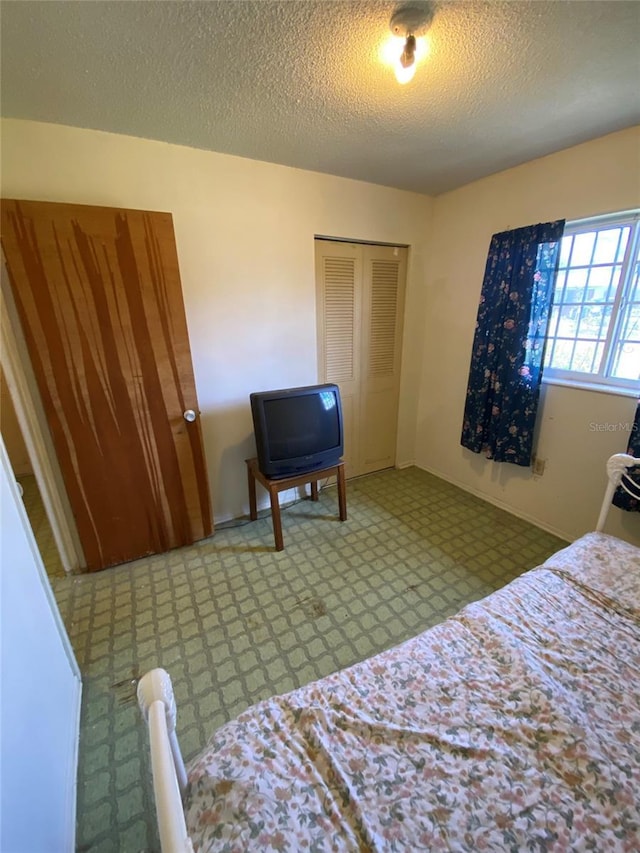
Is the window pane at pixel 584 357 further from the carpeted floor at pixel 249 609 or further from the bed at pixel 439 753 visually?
the bed at pixel 439 753

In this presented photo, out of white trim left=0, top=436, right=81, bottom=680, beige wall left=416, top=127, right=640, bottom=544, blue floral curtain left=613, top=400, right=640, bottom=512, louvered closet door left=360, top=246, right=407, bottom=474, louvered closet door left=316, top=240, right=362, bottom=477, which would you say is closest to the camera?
white trim left=0, top=436, right=81, bottom=680

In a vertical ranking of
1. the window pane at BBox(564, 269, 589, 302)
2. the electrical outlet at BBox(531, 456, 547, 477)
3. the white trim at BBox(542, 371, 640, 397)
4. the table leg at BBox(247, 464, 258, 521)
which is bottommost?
the table leg at BBox(247, 464, 258, 521)

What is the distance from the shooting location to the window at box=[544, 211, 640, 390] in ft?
6.57

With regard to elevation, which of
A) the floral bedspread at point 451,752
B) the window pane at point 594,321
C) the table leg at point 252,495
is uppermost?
the window pane at point 594,321

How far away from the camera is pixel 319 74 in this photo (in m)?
1.39

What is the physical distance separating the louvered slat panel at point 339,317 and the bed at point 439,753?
215 cm

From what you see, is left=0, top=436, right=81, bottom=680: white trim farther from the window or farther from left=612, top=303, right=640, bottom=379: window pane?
left=612, top=303, right=640, bottom=379: window pane

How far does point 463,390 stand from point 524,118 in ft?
5.79

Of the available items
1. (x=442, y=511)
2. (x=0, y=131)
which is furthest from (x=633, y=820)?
(x=0, y=131)

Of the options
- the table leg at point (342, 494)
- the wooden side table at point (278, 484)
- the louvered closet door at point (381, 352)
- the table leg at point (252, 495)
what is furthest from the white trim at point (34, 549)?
the louvered closet door at point (381, 352)

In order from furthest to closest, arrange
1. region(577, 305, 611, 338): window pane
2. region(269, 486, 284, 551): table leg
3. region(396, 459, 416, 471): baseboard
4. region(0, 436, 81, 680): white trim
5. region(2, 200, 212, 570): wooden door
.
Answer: region(396, 459, 416, 471): baseboard, region(269, 486, 284, 551): table leg, region(577, 305, 611, 338): window pane, region(2, 200, 212, 570): wooden door, region(0, 436, 81, 680): white trim

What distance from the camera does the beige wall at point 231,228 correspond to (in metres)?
1.79

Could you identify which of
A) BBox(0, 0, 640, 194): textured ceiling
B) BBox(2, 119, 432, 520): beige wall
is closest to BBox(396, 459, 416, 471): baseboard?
BBox(2, 119, 432, 520): beige wall

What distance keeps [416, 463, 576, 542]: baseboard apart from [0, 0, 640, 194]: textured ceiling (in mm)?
2394
